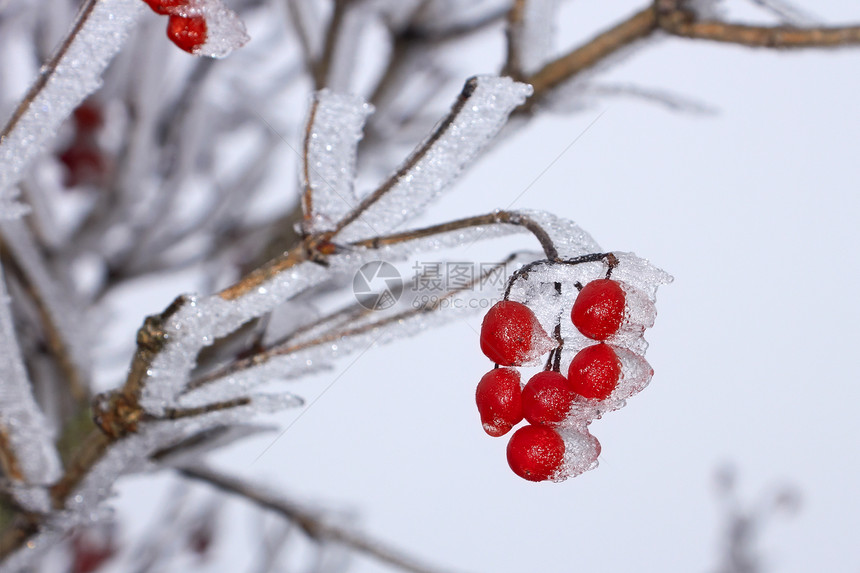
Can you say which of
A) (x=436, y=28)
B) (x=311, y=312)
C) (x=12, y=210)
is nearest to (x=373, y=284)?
(x=311, y=312)

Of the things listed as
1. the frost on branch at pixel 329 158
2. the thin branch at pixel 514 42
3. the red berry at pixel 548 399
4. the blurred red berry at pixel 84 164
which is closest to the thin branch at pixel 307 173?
the frost on branch at pixel 329 158

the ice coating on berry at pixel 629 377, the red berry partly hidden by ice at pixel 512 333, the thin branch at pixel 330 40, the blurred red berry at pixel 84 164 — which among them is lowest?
the blurred red berry at pixel 84 164

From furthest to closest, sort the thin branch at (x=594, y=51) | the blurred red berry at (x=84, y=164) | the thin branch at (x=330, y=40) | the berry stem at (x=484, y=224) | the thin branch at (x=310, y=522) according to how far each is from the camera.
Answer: the blurred red berry at (x=84, y=164), the thin branch at (x=330, y=40), the thin branch at (x=310, y=522), the thin branch at (x=594, y=51), the berry stem at (x=484, y=224)

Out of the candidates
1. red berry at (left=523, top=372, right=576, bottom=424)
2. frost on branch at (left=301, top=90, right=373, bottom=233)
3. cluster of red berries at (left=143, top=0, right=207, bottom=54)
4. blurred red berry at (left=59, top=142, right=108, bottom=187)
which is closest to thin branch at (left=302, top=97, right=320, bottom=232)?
frost on branch at (left=301, top=90, right=373, bottom=233)

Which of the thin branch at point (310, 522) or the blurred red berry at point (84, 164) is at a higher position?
the blurred red berry at point (84, 164)

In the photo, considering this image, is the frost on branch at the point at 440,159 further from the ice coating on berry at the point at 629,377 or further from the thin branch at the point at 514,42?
the thin branch at the point at 514,42

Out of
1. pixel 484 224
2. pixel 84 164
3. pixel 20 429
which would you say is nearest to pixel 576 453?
pixel 484 224

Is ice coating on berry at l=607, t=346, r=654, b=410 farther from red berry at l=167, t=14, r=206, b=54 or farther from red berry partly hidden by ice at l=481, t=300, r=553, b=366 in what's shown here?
red berry at l=167, t=14, r=206, b=54
